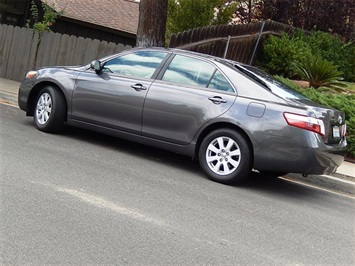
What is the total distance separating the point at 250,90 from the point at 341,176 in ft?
7.75

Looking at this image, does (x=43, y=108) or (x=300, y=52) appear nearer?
(x=43, y=108)

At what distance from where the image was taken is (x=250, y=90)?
664 cm

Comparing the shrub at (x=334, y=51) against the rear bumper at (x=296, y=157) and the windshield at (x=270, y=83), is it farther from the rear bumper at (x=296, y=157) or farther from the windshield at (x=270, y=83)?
the rear bumper at (x=296, y=157)

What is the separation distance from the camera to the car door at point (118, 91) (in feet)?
23.9

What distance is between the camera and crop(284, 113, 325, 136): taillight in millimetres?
6215

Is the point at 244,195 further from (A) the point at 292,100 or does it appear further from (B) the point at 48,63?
(B) the point at 48,63

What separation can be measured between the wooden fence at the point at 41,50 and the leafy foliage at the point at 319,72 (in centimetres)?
506

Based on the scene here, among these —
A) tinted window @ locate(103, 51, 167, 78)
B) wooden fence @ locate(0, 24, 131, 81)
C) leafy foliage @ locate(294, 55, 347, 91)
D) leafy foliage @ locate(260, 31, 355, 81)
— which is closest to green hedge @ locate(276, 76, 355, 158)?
leafy foliage @ locate(294, 55, 347, 91)

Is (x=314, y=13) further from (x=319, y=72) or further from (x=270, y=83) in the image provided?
(x=270, y=83)

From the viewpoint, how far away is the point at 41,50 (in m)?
15.8

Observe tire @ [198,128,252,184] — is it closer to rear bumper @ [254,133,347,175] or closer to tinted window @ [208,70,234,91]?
rear bumper @ [254,133,347,175]

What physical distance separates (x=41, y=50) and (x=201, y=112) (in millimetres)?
10304

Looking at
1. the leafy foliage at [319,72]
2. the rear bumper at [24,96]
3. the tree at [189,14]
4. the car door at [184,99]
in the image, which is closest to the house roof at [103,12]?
the tree at [189,14]

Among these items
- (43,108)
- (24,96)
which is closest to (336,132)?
(43,108)
